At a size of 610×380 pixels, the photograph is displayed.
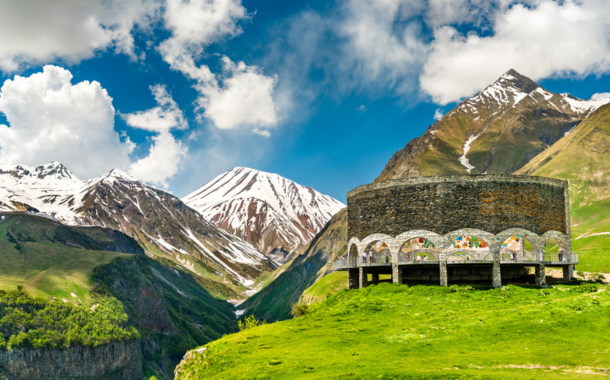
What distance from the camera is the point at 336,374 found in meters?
19.3

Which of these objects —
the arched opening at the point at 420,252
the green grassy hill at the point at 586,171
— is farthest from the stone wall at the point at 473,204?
the green grassy hill at the point at 586,171

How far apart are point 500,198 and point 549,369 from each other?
2558cm

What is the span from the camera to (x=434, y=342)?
2373 cm

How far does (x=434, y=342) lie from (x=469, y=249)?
838 inches

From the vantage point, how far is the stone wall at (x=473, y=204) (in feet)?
135

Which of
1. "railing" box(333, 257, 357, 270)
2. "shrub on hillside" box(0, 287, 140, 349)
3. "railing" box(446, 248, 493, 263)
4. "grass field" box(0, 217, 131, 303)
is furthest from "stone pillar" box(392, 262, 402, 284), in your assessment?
"grass field" box(0, 217, 131, 303)

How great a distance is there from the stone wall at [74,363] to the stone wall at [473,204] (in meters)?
109

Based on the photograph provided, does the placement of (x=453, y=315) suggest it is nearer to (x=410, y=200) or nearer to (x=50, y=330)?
(x=410, y=200)

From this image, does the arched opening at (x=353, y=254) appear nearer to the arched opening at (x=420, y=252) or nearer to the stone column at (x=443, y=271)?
the arched opening at (x=420, y=252)

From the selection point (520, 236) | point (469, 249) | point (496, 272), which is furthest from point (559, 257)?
point (469, 249)

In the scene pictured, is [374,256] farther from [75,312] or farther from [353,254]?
[75,312]

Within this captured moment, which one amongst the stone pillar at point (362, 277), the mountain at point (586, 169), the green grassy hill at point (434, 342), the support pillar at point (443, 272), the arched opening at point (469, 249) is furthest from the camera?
the mountain at point (586, 169)

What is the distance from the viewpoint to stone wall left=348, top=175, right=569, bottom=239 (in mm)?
41219

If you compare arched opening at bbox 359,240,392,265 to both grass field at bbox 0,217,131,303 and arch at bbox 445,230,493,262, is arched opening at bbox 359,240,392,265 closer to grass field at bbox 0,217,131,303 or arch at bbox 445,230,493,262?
arch at bbox 445,230,493,262
